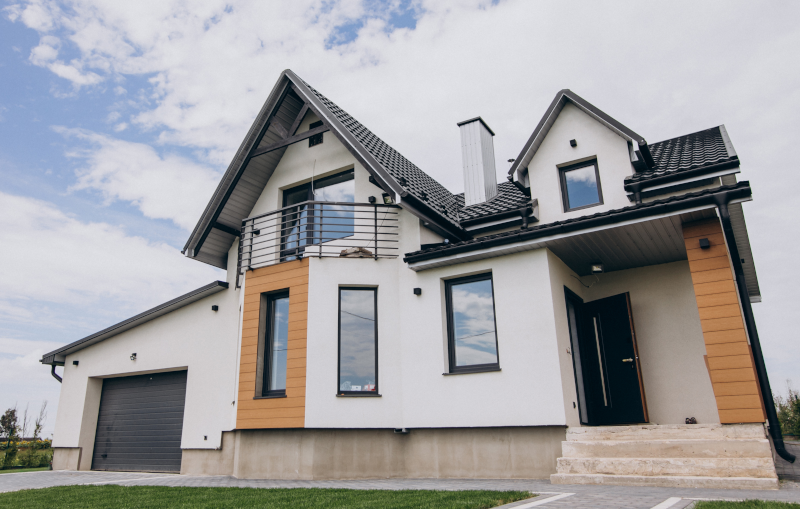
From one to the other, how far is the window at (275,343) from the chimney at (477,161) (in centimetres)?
511

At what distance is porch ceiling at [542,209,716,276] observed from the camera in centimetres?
783

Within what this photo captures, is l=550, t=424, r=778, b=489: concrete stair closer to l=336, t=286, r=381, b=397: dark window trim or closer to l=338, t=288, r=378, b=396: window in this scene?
l=336, t=286, r=381, b=397: dark window trim

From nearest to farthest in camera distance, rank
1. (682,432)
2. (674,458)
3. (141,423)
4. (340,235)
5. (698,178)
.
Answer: (674,458)
(682,432)
(698,178)
(340,235)
(141,423)

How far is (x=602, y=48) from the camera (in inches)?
457

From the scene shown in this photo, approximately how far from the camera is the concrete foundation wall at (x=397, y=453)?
797 cm

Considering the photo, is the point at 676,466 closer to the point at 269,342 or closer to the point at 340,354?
the point at 340,354

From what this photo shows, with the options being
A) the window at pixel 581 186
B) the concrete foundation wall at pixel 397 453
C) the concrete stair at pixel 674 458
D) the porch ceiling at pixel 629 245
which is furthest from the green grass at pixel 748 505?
the window at pixel 581 186

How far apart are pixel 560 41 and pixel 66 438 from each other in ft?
51.1

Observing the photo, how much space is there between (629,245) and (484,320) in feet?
9.05

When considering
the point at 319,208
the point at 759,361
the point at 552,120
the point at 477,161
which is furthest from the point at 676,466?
the point at 477,161

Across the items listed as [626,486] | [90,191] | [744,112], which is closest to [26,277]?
[90,191]

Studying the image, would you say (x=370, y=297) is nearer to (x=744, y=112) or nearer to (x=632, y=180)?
(x=632, y=180)

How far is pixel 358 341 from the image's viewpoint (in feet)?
31.3

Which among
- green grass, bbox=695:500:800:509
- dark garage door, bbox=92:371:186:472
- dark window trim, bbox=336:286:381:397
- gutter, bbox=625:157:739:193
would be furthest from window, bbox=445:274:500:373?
dark garage door, bbox=92:371:186:472
